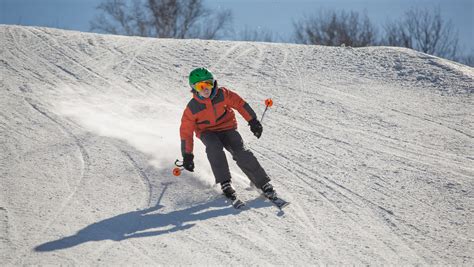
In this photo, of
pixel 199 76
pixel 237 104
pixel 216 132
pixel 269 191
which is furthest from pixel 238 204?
pixel 199 76

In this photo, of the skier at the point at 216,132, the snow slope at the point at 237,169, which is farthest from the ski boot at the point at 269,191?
the snow slope at the point at 237,169

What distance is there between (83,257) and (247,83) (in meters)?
6.33

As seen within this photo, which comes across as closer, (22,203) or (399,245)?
(399,245)

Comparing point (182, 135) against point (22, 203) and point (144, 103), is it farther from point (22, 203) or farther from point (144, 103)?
point (144, 103)

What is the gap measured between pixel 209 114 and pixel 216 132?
0.22 meters

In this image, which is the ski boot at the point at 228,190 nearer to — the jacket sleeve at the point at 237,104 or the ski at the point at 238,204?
the ski at the point at 238,204

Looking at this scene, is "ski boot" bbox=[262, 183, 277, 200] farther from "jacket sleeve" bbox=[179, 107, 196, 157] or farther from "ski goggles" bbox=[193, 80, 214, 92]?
"ski goggles" bbox=[193, 80, 214, 92]

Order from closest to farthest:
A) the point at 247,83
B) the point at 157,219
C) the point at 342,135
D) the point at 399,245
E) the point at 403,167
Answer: the point at 399,245 → the point at 157,219 → the point at 403,167 → the point at 342,135 → the point at 247,83

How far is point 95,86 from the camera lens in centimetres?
904

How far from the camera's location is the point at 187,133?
508cm

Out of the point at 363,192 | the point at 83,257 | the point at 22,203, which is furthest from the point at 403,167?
the point at 22,203

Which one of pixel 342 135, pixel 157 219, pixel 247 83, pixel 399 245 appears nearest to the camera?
pixel 399 245

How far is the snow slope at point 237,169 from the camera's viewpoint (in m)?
4.09

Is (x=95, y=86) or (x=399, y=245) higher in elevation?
(x=95, y=86)
